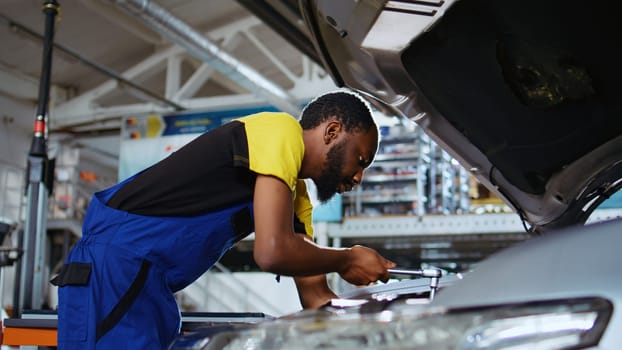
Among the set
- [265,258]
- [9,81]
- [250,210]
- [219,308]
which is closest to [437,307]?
[265,258]

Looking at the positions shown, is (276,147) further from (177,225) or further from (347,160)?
(177,225)

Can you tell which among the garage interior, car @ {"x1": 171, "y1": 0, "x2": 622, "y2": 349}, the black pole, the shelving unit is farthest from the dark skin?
the shelving unit

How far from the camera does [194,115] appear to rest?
10125mm

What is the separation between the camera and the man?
1.50 m

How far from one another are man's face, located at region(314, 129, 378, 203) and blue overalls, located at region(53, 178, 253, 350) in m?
0.20

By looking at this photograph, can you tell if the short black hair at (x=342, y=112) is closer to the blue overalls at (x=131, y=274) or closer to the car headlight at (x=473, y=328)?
the blue overalls at (x=131, y=274)

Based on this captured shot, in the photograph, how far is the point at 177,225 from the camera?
1515 mm

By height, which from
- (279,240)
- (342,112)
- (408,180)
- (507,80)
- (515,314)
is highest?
(507,80)

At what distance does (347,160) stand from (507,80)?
510 millimetres

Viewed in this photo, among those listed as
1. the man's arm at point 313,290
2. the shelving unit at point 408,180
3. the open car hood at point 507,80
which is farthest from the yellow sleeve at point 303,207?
the shelving unit at point 408,180

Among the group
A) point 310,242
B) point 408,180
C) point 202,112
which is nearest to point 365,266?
point 310,242

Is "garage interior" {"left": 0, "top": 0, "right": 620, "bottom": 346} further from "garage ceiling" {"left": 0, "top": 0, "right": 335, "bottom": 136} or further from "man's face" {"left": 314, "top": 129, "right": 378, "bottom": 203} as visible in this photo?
"man's face" {"left": 314, "top": 129, "right": 378, "bottom": 203}

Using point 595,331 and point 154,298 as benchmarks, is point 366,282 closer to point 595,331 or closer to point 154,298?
point 154,298

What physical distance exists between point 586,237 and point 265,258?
2.09 feet
